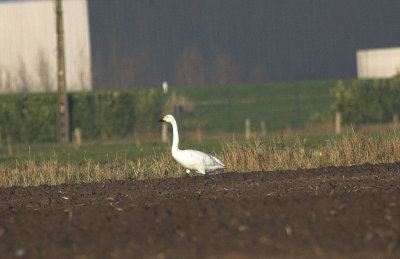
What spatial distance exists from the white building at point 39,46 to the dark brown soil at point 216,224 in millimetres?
31497

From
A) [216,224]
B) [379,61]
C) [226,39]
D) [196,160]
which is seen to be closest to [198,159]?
[196,160]

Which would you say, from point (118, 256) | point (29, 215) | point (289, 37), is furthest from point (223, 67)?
point (118, 256)

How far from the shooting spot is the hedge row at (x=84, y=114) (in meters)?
35.9

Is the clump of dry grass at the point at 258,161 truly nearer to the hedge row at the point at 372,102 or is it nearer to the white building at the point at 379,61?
the hedge row at the point at 372,102

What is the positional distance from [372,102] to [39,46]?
1801 centimetres

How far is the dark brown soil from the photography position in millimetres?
7438

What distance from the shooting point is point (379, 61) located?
44.9 metres

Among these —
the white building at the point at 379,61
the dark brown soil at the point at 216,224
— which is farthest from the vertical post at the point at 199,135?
the dark brown soil at the point at 216,224

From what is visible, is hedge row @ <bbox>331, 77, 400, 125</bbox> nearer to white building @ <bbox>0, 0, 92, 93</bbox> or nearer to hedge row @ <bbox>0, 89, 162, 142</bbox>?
hedge row @ <bbox>0, 89, 162, 142</bbox>

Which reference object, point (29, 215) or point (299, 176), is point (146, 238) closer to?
point (29, 215)

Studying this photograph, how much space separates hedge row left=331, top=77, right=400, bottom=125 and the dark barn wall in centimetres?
737

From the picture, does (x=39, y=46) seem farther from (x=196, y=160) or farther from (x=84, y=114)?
(x=196, y=160)

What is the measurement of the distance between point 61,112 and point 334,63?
18.3m

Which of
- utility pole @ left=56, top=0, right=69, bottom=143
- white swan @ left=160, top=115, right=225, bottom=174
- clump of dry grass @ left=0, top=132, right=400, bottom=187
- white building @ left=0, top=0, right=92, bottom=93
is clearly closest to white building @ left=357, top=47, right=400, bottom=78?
white building @ left=0, top=0, right=92, bottom=93
